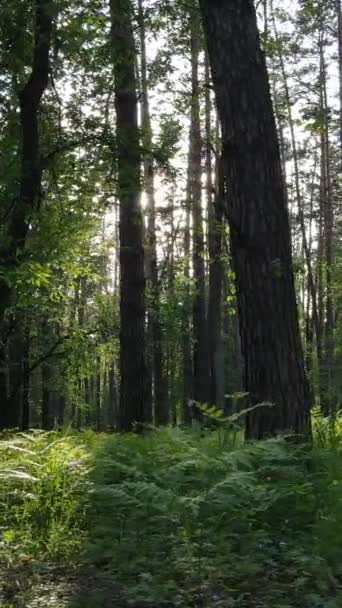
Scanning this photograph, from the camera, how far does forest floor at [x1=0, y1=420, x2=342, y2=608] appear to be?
343 cm

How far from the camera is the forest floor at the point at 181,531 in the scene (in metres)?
3.43

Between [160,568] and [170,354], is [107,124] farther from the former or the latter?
[170,354]

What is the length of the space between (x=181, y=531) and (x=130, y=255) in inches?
294

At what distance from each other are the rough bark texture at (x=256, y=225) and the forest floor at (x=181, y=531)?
1.97 ft

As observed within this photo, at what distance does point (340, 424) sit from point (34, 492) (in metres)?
3.44

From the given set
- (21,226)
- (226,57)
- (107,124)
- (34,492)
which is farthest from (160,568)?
(107,124)

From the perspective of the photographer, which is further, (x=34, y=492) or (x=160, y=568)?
(x=34, y=492)

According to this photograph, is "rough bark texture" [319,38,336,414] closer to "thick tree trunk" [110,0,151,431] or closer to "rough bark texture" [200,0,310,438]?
"thick tree trunk" [110,0,151,431]

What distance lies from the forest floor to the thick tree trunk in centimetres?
507

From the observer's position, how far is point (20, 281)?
704cm

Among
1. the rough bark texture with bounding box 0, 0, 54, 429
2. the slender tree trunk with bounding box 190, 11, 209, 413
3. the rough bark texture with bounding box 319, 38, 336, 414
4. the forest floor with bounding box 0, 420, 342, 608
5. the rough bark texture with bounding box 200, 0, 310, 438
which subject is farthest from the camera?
the rough bark texture with bounding box 319, 38, 336, 414

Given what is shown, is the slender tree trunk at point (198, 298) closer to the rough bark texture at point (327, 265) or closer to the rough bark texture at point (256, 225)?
the rough bark texture at point (327, 265)

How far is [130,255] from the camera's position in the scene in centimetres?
1111

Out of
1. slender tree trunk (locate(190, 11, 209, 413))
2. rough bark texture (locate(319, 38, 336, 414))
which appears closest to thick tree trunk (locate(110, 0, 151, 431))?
slender tree trunk (locate(190, 11, 209, 413))
